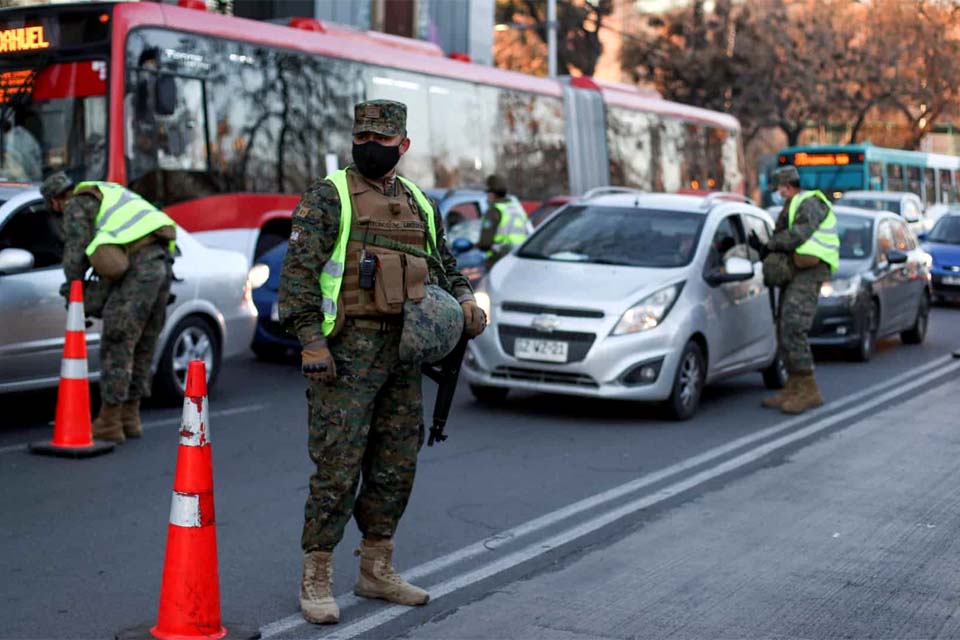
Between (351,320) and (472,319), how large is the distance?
0.52 meters

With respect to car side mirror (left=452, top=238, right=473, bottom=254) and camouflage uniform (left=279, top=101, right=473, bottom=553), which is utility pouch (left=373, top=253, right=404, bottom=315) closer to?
camouflage uniform (left=279, top=101, right=473, bottom=553)

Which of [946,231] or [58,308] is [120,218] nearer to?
[58,308]

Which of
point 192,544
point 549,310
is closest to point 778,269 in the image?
point 549,310

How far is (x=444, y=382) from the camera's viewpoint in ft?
19.4

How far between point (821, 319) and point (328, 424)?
35.8ft

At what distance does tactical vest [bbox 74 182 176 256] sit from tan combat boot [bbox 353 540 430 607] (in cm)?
405

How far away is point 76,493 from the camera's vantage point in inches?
311

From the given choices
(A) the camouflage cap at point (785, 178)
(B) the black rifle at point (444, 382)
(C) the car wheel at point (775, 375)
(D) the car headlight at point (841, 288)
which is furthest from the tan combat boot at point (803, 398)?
(B) the black rifle at point (444, 382)

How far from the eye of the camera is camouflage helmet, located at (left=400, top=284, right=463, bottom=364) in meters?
5.41

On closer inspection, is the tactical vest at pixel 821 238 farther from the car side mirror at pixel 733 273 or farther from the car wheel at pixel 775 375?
the car wheel at pixel 775 375

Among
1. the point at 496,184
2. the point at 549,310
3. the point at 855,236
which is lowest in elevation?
the point at 549,310

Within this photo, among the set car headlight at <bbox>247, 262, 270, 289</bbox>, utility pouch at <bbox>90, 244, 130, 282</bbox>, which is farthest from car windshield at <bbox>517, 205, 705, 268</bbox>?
utility pouch at <bbox>90, 244, 130, 282</bbox>

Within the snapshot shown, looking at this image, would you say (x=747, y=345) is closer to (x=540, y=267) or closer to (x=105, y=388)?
(x=540, y=267)

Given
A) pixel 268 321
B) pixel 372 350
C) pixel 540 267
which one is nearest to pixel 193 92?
pixel 268 321
